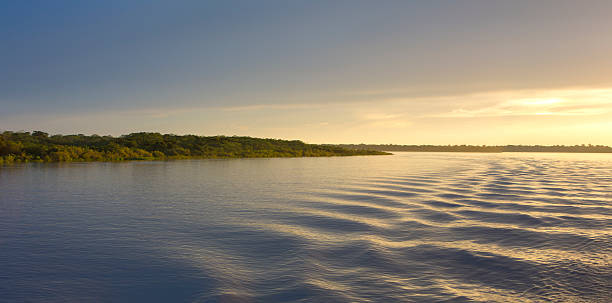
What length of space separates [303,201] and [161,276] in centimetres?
994

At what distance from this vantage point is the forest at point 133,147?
44.9 meters

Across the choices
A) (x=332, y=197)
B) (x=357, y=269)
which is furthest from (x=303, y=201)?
(x=357, y=269)

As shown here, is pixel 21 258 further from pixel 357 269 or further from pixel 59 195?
pixel 59 195

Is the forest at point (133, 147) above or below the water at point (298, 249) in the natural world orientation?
above

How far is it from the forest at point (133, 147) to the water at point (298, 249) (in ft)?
112

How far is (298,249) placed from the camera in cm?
903

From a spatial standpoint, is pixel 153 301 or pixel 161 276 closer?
pixel 153 301

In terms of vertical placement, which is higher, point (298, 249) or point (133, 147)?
point (133, 147)

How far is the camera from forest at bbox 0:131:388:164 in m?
44.9

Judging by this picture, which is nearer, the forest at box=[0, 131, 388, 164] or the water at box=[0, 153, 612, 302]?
the water at box=[0, 153, 612, 302]

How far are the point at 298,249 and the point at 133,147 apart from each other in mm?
59565

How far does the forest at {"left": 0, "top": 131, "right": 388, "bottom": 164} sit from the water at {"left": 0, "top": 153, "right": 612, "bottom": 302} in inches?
1339

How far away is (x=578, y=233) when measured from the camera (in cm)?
1059

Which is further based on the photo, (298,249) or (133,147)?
(133,147)
